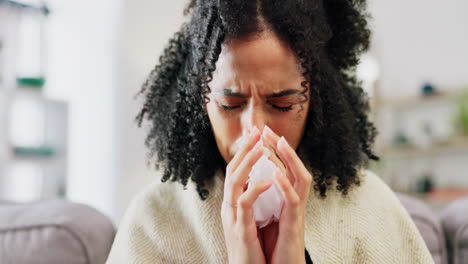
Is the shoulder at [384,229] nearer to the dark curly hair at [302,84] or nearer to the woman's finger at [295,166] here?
the dark curly hair at [302,84]

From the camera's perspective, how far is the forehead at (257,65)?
0.75m

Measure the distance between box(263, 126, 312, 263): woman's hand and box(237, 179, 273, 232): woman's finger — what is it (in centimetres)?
2

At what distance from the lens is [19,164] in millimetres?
2668

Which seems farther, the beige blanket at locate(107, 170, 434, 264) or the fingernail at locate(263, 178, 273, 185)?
the beige blanket at locate(107, 170, 434, 264)

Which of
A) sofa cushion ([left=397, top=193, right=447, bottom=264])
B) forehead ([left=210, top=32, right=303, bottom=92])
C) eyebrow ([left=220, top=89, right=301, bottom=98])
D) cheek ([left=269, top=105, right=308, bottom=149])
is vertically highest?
forehead ([left=210, top=32, right=303, bottom=92])

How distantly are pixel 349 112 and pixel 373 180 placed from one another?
0.53 ft

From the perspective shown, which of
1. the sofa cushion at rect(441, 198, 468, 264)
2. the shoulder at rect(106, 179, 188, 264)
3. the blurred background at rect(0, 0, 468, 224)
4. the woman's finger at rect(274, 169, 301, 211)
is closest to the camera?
the woman's finger at rect(274, 169, 301, 211)

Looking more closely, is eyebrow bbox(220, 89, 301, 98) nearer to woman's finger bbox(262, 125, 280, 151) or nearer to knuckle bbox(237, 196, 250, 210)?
woman's finger bbox(262, 125, 280, 151)

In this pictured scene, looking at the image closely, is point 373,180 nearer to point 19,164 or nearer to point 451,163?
point 19,164

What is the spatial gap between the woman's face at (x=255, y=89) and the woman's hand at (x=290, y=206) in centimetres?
5

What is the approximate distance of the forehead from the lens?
752 mm

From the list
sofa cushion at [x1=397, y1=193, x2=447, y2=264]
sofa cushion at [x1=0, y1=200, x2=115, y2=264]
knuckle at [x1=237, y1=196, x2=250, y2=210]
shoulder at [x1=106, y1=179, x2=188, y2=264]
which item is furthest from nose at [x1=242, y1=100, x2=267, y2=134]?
sofa cushion at [x1=397, y1=193, x2=447, y2=264]

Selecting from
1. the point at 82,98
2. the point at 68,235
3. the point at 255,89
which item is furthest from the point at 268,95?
the point at 82,98

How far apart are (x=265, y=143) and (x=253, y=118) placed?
0.15 feet
